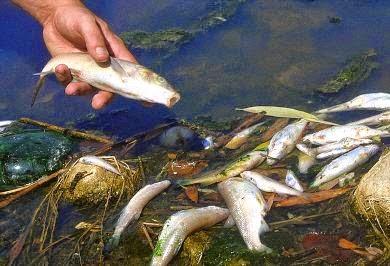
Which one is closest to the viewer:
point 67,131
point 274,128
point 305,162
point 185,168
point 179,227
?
point 179,227

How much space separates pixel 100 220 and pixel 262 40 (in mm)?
3873

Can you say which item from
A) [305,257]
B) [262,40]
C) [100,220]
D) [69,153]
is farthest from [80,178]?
[262,40]

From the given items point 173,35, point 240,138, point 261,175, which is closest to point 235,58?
point 173,35

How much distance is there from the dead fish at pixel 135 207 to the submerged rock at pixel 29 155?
47.3 inches

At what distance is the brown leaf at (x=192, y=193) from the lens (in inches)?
186

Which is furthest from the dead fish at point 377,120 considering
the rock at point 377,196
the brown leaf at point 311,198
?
the rock at point 377,196

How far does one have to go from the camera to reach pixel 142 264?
4.10 meters

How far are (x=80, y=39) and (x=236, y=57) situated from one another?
2.45 metres

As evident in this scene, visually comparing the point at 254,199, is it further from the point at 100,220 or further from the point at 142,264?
the point at 100,220

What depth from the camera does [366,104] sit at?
5551 mm

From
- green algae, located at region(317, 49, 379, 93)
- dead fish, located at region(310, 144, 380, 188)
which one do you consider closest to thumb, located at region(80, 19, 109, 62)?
dead fish, located at region(310, 144, 380, 188)

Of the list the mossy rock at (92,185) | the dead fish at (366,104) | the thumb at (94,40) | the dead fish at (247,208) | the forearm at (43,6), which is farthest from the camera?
the forearm at (43,6)

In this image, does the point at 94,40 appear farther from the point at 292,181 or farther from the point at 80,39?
the point at 292,181

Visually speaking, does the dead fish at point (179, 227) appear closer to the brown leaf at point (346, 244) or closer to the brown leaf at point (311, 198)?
the brown leaf at point (311, 198)
